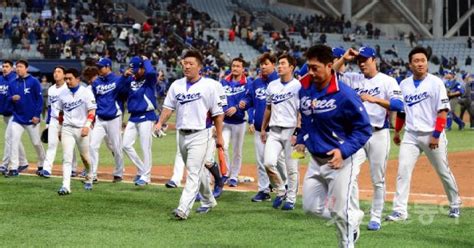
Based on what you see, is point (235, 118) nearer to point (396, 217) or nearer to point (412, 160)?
point (412, 160)

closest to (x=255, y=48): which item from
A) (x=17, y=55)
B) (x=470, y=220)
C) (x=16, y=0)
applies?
(x=16, y=0)

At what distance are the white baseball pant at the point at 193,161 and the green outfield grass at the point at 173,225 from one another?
0.27m

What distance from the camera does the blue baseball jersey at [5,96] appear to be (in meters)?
16.6

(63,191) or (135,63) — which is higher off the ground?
(135,63)

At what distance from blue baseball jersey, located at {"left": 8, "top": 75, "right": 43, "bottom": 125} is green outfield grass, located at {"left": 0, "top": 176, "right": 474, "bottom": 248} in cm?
301

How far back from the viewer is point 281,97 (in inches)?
483

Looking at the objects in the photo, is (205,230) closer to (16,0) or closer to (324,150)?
(324,150)

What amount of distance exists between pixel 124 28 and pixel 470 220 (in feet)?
113

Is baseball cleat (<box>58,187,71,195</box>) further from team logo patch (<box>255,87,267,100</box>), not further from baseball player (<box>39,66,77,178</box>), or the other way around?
team logo patch (<box>255,87,267,100</box>)

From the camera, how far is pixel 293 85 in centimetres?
1227

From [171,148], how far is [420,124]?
44.0 feet

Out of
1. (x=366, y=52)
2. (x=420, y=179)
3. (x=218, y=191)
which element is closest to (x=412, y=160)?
(x=366, y=52)

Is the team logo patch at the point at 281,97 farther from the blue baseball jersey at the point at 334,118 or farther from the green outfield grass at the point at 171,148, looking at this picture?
the green outfield grass at the point at 171,148

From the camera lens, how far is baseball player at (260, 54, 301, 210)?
40.0 feet
